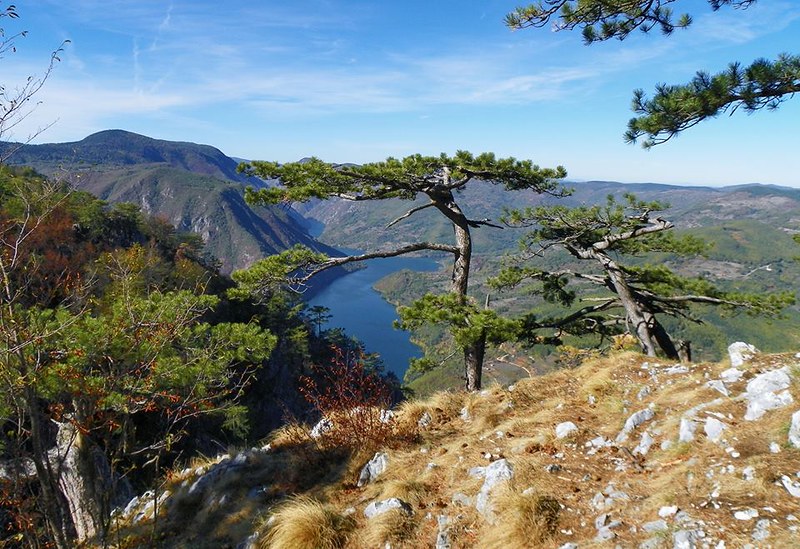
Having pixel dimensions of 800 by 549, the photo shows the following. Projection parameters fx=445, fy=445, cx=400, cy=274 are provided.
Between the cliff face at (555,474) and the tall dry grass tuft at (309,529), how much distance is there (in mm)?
13

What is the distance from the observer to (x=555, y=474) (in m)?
5.00

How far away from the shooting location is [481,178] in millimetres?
11711

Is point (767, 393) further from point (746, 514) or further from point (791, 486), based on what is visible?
Answer: point (746, 514)

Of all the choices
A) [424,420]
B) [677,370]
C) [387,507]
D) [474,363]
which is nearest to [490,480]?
[387,507]

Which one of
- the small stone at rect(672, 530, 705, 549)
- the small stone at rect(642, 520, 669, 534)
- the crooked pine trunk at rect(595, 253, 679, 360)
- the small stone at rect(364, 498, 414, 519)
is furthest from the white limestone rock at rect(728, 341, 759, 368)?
the small stone at rect(364, 498, 414, 519)

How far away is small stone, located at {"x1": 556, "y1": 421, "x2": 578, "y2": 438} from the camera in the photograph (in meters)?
5.92

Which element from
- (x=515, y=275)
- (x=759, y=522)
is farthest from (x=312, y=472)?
(x=515, y=275)

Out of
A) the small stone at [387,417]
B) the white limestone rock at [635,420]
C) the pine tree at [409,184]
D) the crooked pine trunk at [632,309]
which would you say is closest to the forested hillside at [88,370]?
the small stone at [387,417]

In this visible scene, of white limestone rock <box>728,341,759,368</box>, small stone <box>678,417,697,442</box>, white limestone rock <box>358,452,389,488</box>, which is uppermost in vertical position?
white limestone rock <box>728,341,759,368</box>

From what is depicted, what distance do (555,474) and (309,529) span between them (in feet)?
9.13

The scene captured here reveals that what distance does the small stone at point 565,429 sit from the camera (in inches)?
233

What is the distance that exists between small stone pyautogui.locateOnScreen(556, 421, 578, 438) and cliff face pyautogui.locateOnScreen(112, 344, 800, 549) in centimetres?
2

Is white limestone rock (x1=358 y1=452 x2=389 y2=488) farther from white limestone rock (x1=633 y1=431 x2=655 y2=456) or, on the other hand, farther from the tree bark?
the tree bark

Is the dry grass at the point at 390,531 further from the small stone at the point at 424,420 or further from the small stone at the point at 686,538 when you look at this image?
the small stone at the point at 424,420
